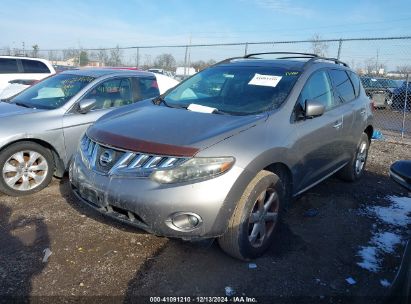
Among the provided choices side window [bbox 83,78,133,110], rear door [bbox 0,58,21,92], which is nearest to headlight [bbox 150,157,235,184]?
side window [bbox 83,78,133,110]

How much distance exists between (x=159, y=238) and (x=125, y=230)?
38 cm

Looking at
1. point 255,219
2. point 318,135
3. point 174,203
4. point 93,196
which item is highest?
point 318,135

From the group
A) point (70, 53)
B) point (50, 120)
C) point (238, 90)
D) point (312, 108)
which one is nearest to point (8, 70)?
point (50, 120)

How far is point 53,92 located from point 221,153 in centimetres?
342

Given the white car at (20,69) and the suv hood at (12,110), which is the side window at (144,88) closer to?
the suv hood at (12,110)

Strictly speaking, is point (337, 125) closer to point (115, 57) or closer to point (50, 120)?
point (50, 120)

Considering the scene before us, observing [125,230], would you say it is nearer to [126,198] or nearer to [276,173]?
[126,198]

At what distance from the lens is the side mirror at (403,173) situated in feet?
6.42

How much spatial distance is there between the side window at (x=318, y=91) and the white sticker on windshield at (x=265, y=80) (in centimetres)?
29

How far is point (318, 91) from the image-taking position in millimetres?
4043

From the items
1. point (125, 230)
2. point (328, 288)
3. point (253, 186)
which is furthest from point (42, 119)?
point (328, 288)

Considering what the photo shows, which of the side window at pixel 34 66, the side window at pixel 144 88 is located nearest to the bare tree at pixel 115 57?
the side window at pixel 34 66

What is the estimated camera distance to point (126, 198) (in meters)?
2.78

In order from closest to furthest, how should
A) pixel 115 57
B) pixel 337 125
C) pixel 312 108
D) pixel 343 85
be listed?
pixel 312 108
pixel 337 125
pixel 343 85
pixel 115 57
